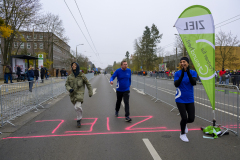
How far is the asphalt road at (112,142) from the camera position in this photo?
3481mm

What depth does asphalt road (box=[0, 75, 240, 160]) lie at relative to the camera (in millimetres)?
3481

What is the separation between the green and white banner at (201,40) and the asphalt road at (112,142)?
4.32ft

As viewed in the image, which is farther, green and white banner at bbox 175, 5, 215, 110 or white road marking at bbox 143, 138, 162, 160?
green and white banner at bbox 175, 5, 215, 110

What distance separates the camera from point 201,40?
178 inches

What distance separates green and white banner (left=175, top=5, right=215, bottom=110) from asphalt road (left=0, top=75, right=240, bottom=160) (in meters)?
1.32

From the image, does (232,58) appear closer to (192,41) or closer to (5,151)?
(192,41)

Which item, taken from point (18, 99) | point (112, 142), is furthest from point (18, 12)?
point (112, 142)

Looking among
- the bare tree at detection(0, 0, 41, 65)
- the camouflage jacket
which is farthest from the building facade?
the camouflage jacket

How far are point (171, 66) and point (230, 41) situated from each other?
77.7 ft

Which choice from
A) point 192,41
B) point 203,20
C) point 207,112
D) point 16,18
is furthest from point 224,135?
point 16,18

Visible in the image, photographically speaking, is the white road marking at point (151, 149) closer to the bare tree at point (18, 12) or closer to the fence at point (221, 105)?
the fence at point (221, 105)

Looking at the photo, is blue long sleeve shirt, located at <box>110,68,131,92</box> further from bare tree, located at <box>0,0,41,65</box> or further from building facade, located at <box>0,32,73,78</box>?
building facade, located at <box>0,32,73,78</box>

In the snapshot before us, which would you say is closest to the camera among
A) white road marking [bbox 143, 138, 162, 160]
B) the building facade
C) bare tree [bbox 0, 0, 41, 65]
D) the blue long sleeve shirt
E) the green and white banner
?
white road marking [bbox 143, 138, 162, 160]

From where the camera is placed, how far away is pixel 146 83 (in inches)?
528
